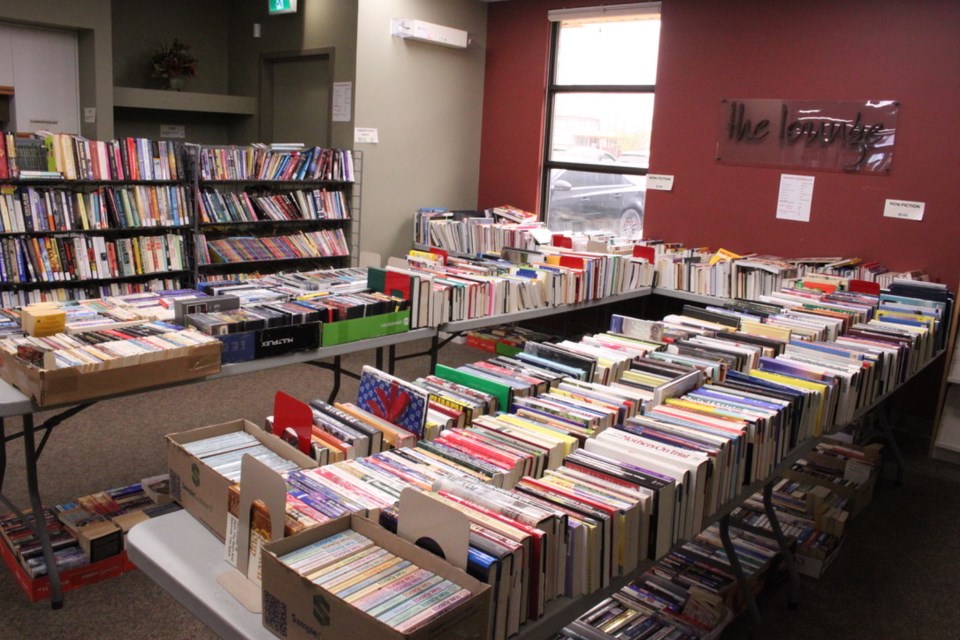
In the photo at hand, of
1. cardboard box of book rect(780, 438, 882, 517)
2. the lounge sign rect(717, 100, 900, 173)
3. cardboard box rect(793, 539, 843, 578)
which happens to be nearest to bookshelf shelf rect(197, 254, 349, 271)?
the lounge sign rect(717, 100, 900, 173)

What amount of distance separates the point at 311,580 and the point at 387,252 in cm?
576

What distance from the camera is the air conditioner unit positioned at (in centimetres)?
658

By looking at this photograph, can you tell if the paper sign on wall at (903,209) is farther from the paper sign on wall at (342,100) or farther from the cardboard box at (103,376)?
the cardboard box at (103,376)

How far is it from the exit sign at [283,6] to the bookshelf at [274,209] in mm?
1424

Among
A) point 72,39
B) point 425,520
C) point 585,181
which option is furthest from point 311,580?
point 72,39

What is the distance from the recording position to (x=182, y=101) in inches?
285

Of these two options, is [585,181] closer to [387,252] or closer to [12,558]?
[387,252]

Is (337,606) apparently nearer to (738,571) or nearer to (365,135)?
(738,571)

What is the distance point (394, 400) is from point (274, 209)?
4193mm

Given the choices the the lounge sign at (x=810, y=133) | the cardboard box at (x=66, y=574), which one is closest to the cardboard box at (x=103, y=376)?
the cardboard box at (x=66, y=574)

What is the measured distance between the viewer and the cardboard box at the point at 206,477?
1869 millimetres

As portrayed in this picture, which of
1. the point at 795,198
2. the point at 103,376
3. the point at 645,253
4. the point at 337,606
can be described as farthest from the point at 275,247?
the point at 337,606

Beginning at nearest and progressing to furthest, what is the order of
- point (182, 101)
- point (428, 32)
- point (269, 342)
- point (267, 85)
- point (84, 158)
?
point (269, 342), point (84, 158), point (428, 32), point (182, 101), point (267, 85)

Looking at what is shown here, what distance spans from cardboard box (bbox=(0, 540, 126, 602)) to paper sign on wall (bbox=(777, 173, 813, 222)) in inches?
193
